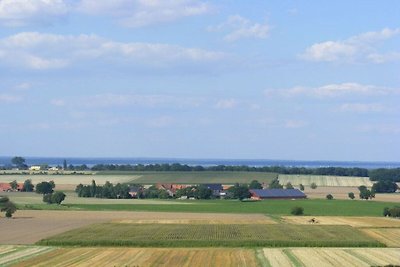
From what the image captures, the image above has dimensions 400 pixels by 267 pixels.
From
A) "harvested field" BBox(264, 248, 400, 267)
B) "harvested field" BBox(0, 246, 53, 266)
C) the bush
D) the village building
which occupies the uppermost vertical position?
the village building

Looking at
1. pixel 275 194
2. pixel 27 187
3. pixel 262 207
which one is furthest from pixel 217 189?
pixel 262 207

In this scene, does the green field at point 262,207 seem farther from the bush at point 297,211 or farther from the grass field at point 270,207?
the bush at point 297,211

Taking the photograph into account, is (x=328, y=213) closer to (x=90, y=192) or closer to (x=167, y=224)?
(x=167, y=224)

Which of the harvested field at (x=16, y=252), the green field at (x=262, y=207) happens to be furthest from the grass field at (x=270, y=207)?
the harvested field at (x=16, y=252)

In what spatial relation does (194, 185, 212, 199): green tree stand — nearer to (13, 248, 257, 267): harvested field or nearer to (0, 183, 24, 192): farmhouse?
(0, 183, 24, 192): farmhouse

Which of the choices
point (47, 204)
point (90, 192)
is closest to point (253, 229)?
point (47, 204)

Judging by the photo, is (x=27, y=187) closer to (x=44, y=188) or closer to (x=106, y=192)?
(x=44, y=188)

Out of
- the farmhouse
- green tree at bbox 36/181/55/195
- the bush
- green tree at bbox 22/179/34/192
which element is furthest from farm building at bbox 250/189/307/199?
the farmhouse
